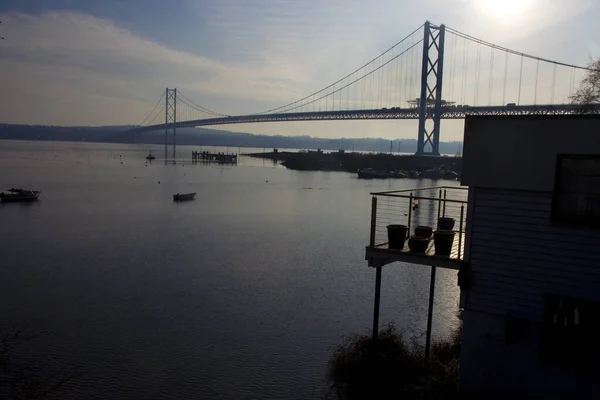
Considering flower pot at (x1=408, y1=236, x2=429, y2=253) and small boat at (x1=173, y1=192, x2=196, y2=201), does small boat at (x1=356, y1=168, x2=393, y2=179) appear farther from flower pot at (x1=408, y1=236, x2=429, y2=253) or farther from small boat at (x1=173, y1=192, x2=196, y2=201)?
flower pot at (x1=408, y1=236, x2=429, y2=253)

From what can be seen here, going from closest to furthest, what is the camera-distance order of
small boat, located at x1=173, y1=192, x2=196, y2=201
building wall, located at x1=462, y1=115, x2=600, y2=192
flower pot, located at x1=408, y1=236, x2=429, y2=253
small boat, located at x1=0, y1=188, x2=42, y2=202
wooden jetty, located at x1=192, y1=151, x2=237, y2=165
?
building wall, located at x1=462, y1=115, x2=600, y2=192, flower pot, located at x1=408, y1=236, x2=429, y2=253, small boat, located at x1=0, y1=188, x2=42, y2=202, small boat, located at x1=173, y1=192, x2=196, y2=201, wooden jetty, located at x1=192, y1=151, x2=237, y2=165

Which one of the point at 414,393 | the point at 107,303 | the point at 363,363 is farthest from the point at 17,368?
the point at 414,393

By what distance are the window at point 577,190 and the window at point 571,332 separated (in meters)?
0.95

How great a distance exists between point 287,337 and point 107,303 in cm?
510

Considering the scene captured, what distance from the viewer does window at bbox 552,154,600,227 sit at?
6121 mm

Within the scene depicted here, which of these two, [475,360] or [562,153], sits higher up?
[562,153]

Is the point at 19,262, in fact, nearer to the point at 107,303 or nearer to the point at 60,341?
the point at 107,303

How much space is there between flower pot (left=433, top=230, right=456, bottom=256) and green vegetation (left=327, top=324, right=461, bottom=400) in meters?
1.91

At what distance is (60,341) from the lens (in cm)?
1161

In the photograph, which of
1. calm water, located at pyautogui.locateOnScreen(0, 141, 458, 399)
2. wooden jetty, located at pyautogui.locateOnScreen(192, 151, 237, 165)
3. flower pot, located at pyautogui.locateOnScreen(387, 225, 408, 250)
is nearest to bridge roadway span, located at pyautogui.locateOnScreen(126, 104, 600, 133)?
wooden jetty, located at pyautogui.locateOnScreen(192, 151, 237, 165)

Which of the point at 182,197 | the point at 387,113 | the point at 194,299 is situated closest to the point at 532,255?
the point at 194,299

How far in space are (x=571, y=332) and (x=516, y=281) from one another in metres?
0.80

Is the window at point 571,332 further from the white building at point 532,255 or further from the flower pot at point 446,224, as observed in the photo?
the flower pot at point 446,224

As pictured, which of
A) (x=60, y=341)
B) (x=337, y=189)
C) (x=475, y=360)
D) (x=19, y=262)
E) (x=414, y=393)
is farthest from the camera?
(x=337, y=189)
